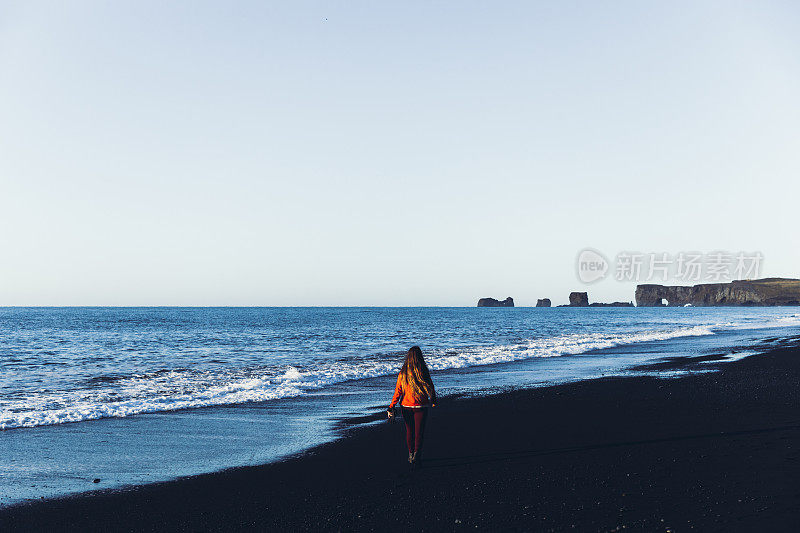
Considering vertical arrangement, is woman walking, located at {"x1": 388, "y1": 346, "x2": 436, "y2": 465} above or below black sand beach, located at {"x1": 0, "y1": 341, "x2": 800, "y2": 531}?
above

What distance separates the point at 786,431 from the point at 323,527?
8.32 metres

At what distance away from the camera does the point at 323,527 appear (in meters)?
6.23

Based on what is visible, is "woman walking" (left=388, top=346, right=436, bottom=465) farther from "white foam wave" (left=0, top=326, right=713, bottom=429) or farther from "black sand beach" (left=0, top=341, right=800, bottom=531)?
"white foam wave" (left=0, top=326, right=713, bottom=429)

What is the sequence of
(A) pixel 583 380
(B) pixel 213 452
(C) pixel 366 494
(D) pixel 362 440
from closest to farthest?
1. (C) pixel 366 494
2. (B) pixel 213 452
3. (D) pixel 362 440
4. (A) pixel 583 380

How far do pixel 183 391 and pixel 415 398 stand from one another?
35.3 feet

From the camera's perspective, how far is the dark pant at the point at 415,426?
8.56 meters

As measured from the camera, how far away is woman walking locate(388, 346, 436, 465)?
28.1 ft

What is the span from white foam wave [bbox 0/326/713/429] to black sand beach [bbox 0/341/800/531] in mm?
5957

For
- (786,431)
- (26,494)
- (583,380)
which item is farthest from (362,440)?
(583,380)

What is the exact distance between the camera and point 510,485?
7555 mm

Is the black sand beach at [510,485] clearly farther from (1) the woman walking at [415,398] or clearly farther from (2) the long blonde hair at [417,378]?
(2) the long blonde hair at [417,378]

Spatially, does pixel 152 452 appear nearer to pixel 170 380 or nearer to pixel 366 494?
pixel 366 494

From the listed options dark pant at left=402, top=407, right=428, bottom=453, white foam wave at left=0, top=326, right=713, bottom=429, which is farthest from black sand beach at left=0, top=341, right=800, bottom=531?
white foam wave at left=0, top=326, right=713, bottom=429

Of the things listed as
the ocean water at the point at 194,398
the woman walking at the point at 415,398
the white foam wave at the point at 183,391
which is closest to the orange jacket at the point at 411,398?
the woman walking at the point at 415,398
